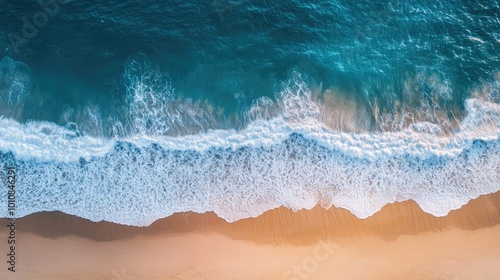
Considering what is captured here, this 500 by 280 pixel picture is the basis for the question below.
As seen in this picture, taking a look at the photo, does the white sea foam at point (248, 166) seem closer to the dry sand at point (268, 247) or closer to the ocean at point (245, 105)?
the ocean at point (245, 105)

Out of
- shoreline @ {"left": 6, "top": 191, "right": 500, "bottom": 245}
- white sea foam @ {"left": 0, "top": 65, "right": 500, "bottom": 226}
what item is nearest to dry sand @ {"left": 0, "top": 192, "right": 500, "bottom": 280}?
shoreline @ {"left": 6, "top": 191, "right": 500, "bottom": 245}

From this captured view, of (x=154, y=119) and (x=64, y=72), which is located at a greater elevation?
(x=64, y=72)

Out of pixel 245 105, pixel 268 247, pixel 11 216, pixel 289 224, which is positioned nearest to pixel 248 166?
pixel 245 105

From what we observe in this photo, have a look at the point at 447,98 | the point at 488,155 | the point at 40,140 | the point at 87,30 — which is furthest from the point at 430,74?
the point at 40,140

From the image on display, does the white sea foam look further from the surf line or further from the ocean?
the surf line

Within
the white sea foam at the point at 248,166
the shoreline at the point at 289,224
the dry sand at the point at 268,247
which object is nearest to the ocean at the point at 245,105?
the white sea foam at the point at 248,166

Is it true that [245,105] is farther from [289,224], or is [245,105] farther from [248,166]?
[289,224]

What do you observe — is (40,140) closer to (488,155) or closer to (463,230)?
(463,230)

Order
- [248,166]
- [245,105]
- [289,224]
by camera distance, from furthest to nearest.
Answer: [245,105] → [248,166] → [289,224]
